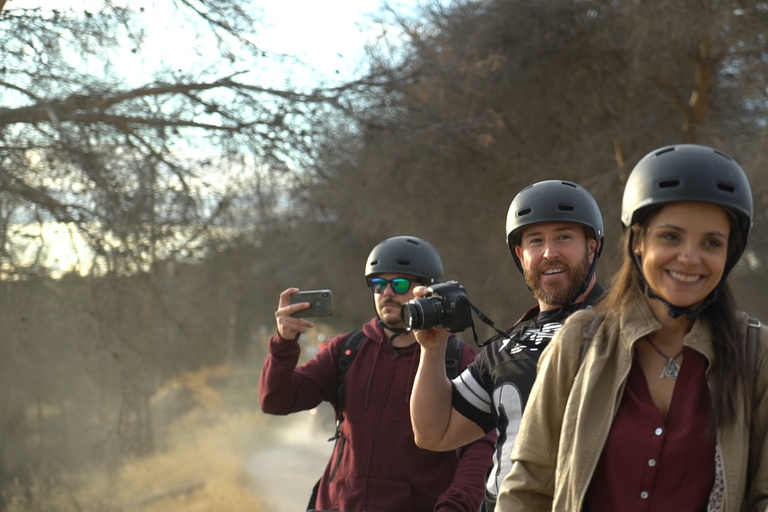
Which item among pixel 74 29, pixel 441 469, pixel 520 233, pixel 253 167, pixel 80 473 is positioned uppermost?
pixel 74 29

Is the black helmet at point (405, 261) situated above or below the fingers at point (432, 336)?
above

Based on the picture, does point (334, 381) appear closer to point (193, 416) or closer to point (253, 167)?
point (253, 167)

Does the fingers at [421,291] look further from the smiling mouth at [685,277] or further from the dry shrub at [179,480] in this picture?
the dry shrub at [179,480]

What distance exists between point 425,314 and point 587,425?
79 cm

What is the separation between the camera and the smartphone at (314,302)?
4355 millimetres

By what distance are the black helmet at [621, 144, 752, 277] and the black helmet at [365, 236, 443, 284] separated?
230cm

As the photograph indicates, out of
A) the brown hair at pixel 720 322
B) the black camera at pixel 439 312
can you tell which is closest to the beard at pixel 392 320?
the black camera at pixel 439 312

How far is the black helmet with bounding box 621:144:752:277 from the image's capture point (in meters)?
2.37

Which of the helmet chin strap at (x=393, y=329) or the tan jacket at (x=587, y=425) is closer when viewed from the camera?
the tan jacket at (x=587, y=425)

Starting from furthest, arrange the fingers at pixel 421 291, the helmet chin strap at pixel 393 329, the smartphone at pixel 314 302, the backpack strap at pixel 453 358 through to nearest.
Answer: the helmet chin strap at pixel 393 329 < the smartphone at pixel 314 302 < the backpack strap at pixel 453 358 < the fingers at pixel 421 291

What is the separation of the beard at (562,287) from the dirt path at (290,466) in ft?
39.0

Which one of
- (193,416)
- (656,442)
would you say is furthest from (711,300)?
(193,416)

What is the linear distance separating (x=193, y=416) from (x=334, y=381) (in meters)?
10.9

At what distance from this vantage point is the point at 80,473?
11.3 meters
